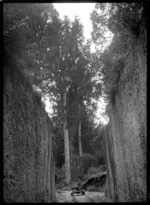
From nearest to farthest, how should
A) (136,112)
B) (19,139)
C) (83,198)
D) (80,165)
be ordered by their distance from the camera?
(136,112) < (19,139) < (83,198) < (80,165)

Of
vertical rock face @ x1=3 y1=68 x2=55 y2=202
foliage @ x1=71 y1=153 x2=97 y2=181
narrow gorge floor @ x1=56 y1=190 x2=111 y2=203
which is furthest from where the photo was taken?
foliage @ x1=71 y1=153 x2=97 y2=181

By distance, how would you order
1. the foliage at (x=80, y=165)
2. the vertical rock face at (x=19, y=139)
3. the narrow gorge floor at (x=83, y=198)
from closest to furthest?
the vertical rock face at (x=19, y=139), the narrow gorge floor at (x=83, y=198), the foliage at (x=80, y=165)

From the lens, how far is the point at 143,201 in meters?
3.86

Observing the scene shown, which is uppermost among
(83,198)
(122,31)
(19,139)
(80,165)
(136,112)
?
(122,31)

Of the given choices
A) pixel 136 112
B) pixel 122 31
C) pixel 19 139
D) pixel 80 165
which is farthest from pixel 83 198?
pixel 80 165

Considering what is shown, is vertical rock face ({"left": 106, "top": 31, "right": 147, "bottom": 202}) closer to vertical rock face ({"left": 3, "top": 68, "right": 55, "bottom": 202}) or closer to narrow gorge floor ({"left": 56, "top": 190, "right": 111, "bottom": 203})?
vertical rock face ({"left": 3, "top": 68, "right": 55, "bottom": 202})

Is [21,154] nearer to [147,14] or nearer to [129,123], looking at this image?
[129,123]

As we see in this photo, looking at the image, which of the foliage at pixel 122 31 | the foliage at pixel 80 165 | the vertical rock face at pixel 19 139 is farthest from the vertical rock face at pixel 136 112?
the foliage at pixel 80 165

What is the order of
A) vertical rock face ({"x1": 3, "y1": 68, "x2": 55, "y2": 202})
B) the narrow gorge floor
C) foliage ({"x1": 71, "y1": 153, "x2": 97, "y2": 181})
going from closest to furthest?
vertical rock face ({"x1": 3, "y1": 68, "x2": 55, "y2": 202})
the narrow gorge floor
foliage ({"x1": 71, "y1": 153, "x2": 97, "y2": 181})

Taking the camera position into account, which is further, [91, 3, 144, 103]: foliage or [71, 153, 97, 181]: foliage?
[71, 153, 97, 181]: foliage

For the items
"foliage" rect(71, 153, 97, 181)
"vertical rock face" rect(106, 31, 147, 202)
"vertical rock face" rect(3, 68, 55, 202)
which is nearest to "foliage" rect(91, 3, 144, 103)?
"vertical rock face" rect(106, 31, 147, 202)

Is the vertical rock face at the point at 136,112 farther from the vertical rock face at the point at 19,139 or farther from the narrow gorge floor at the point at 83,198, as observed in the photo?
the narrow gorge floor at the point at 83,198

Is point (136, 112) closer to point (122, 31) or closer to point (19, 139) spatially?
point (122, 31)

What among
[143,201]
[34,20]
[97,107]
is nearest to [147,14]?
[143,201]
